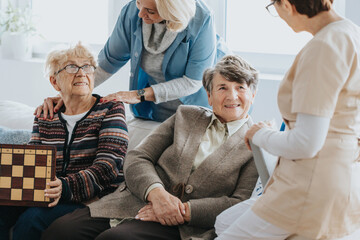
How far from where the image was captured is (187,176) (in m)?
2.01

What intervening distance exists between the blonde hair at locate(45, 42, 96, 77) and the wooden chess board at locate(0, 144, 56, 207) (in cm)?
46

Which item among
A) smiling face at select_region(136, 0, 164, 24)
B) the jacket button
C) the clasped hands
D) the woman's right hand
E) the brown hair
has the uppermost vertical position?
the brown hair

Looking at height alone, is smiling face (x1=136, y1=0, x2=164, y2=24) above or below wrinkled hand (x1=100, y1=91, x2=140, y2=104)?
above

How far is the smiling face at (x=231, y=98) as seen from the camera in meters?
2.08

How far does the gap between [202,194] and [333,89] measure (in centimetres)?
87

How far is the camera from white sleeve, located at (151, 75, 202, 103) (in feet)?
8.20

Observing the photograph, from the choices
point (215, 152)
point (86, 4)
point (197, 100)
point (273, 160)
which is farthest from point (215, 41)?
point (86, 4)

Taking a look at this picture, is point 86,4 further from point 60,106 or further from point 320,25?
point 320,25

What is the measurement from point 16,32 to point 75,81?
2.02 metres

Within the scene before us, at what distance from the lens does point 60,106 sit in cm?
237

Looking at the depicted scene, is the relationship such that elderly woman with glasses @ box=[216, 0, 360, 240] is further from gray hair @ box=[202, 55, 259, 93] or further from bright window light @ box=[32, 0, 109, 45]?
bright window light @ box=[32, 0, 109, 45]

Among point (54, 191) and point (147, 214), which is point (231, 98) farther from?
point (54, 191)

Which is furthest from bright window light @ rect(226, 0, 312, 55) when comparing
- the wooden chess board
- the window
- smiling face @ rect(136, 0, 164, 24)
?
the wooden chess board

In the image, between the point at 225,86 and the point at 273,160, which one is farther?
the point at 225,86
